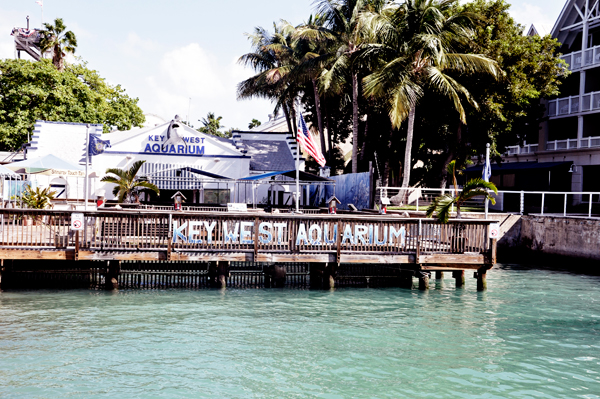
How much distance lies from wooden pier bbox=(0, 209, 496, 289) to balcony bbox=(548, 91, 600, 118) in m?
26.6

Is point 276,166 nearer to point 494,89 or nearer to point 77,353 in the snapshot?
point 494,89

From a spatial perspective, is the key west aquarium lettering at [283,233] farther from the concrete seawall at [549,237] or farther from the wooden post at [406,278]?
the concrete seawall at [549,237]

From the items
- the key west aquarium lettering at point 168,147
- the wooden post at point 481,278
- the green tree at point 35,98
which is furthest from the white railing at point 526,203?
the green tree at point 35,98

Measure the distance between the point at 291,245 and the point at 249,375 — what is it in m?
6.80

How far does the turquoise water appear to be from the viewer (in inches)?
364

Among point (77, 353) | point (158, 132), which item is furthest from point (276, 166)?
point (77, 353)

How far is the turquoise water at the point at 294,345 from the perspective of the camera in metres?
9.24

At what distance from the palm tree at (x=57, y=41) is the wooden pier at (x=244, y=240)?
36.9 m

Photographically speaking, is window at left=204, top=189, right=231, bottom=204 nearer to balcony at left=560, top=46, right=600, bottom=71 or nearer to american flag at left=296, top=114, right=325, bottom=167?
american flag at left=296, top=114, right=325, bottom=167

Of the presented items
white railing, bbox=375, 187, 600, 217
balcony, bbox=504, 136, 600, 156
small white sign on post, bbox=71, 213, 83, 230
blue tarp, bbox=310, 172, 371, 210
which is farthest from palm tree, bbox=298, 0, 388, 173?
small white sign on post, bbox=71, 213, 83, 230

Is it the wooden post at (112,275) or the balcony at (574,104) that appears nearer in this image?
the wooden post at (112,275)

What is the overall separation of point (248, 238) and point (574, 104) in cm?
3265

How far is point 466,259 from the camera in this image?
55.3 feet

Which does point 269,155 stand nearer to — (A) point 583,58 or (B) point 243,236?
(A) point 583,58
